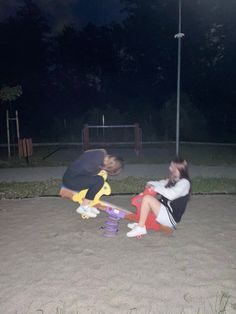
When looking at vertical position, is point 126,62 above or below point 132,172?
above

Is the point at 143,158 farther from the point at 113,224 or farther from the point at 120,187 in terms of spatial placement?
the point at 113,224

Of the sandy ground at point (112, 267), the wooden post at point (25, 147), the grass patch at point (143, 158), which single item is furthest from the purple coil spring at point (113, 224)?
the wooden post at point (25, 147)

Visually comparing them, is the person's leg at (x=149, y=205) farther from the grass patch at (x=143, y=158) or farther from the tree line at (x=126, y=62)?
the tree line at (x=126, y=62)

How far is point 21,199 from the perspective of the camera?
7.42m

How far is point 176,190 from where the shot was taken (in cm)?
480

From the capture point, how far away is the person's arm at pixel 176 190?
479 centimetres

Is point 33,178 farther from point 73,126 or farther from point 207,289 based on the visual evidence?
point 73,126

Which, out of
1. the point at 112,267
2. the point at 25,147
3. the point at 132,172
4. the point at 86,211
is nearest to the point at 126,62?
the point at 25,147

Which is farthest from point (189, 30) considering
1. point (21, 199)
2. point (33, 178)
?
point (21, 199)

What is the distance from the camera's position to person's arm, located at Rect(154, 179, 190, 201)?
479 centimetres

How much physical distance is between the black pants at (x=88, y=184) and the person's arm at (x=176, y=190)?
1.01m

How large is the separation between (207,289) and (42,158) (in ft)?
35.2

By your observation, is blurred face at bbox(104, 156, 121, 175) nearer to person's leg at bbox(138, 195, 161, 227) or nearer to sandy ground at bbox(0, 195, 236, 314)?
person's leg at bbox(138, 195, 161, 227)

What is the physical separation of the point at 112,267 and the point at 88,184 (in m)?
1.65
